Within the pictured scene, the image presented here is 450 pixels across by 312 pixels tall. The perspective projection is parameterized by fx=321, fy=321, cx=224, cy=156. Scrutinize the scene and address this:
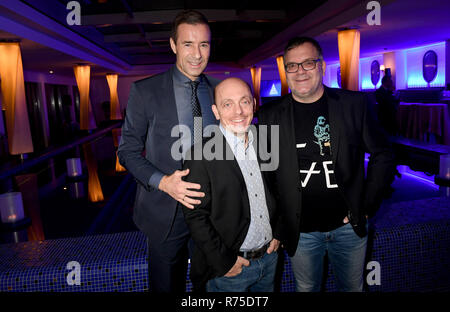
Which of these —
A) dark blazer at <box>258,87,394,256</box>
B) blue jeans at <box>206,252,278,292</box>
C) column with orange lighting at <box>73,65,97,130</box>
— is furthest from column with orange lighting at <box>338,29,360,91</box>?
column with orange lighting at <box>73,65,97,130</box>

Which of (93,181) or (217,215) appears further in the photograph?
(93,181)

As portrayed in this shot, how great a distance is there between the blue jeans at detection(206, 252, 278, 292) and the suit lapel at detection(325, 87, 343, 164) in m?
0.62

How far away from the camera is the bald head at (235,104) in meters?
1.40

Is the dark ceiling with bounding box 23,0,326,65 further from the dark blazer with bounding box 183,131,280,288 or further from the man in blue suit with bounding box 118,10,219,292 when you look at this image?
the dark blazer with bounding box 183,131,280,288

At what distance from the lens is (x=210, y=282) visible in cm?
154


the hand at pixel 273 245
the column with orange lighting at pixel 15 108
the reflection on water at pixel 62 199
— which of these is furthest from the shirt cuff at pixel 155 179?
the column with orange lighting at pixel 15 108

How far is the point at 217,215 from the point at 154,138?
0.49m

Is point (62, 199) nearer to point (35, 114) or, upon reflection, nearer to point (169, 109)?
point (169, 109)

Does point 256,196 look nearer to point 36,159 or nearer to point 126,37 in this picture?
point 36,159

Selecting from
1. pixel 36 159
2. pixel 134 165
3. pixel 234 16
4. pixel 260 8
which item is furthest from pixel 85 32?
pixel 134 165

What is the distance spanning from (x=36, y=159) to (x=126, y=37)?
1001 centimetres

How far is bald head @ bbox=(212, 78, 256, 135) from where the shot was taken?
140cm

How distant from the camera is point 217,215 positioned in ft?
4.82

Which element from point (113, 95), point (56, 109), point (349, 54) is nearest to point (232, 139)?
point (349, 54)
